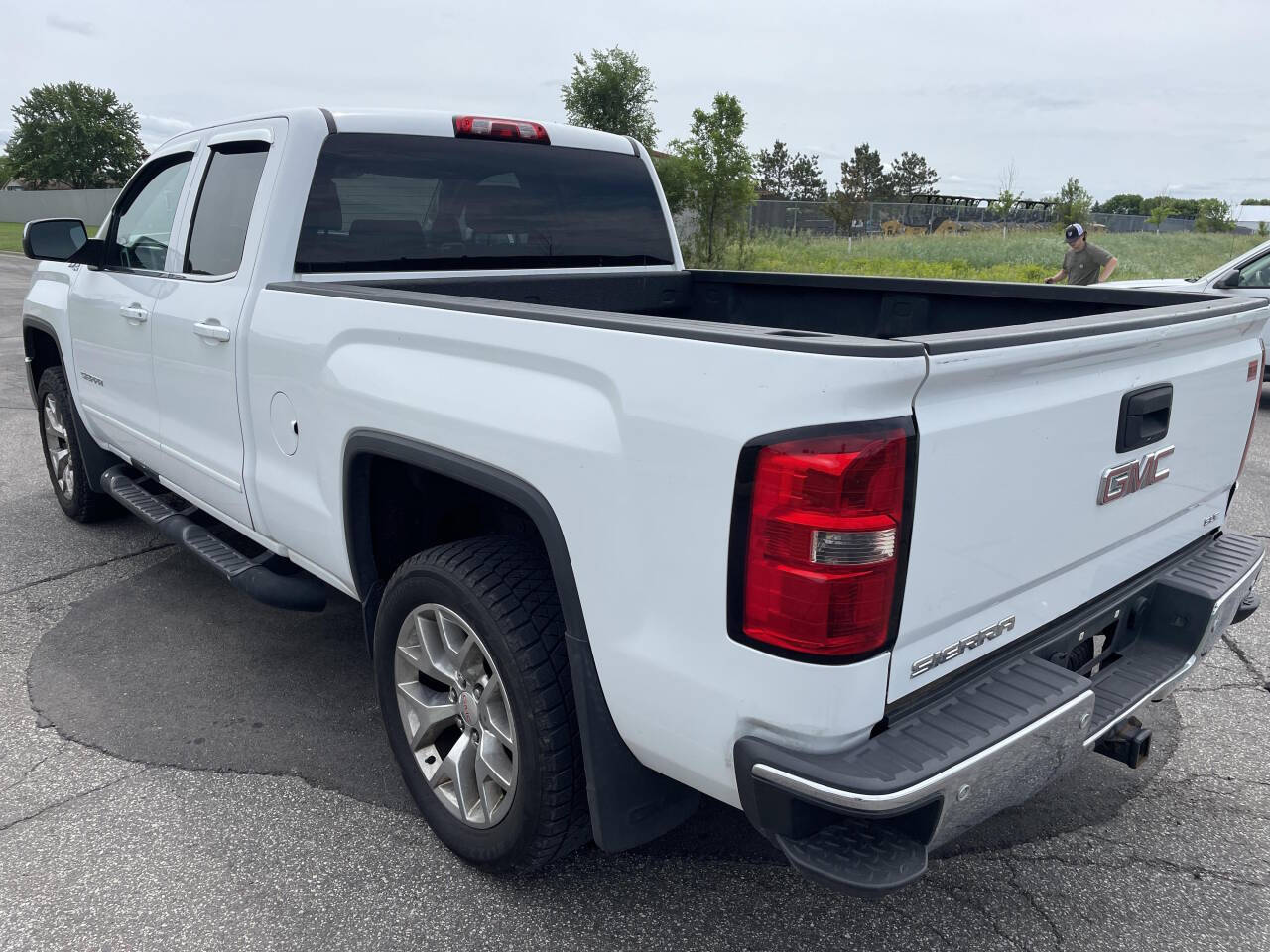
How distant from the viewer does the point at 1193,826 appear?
2.88m

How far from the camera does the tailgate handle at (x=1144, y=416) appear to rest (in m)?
2.21

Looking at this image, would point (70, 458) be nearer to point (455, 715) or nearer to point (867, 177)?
point (455, 715)

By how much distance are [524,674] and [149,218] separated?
316cm

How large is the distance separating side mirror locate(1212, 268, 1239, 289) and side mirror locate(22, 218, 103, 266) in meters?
9.62

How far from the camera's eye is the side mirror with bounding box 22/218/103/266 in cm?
428

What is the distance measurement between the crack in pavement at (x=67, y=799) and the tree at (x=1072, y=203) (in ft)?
147

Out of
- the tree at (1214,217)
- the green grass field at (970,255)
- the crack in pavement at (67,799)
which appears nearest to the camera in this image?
the crack in pavement at (67,799)

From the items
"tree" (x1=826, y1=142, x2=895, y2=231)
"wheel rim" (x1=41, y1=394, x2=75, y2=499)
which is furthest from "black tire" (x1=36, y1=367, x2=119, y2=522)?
"tree" (x1=826, y1=142, x2=895, y2=231)

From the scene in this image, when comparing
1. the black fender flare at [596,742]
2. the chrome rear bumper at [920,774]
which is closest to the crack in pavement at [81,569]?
the black fender flare at [596,742]

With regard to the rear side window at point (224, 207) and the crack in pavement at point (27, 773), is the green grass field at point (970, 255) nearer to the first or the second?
the rear side window at point (224, 207)

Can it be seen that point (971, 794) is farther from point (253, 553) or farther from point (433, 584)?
point (253, 553)

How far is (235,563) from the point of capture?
3.52 meters

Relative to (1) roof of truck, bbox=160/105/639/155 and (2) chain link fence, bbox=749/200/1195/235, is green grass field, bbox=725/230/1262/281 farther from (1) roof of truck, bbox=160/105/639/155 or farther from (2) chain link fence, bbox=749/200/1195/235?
(1) roof of truck, bbox=160/105/639/155

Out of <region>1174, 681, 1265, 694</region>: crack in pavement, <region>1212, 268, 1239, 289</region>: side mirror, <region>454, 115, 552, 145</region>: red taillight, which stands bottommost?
<region>1174, 681, 1265, 694</region>: crack in pavement
